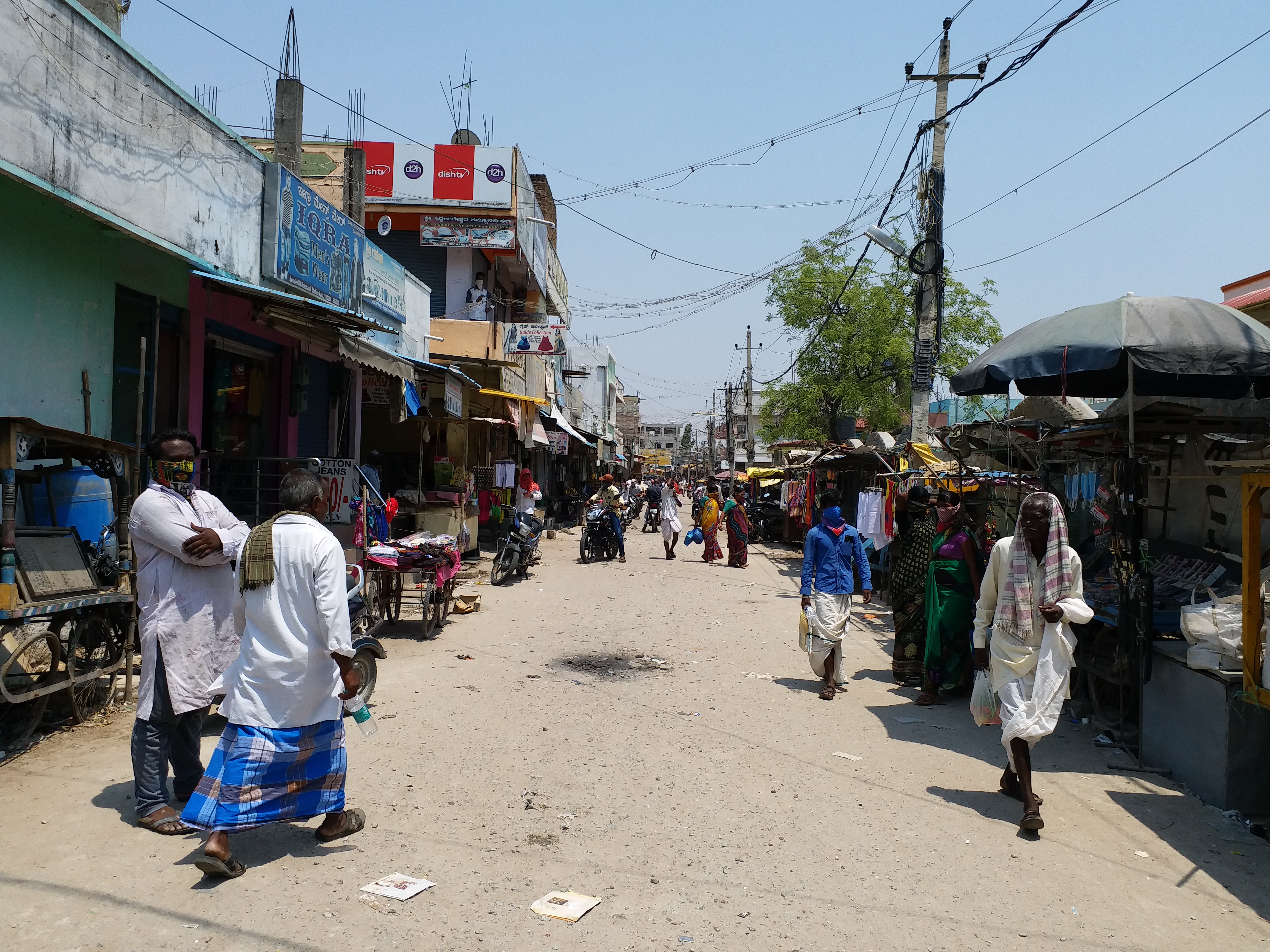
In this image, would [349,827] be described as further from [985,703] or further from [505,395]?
[505,395]

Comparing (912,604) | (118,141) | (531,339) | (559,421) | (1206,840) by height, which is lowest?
(1206,840)

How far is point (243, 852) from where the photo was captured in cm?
412

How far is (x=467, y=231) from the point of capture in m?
21.2

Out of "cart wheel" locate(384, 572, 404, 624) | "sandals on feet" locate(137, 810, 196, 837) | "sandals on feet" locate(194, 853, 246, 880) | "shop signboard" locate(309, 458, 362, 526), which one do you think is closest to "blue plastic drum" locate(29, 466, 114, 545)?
"shop signboard" locate(309, 458, 362, 526)

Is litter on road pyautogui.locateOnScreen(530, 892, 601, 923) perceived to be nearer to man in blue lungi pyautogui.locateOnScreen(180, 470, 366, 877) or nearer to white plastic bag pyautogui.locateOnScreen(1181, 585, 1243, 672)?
man in blue lungi pyautogui.locateOnScreen(180, 470, 366, 877)

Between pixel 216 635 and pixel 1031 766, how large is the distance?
5.09 m

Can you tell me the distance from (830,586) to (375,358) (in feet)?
17.6

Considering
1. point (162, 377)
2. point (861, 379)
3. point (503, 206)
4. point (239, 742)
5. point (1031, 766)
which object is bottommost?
point (1031, 766)

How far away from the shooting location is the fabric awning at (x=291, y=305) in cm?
818

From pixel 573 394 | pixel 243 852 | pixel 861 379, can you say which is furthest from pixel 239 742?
pixel 573 394

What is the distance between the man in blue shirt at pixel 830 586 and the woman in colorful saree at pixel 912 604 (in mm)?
532

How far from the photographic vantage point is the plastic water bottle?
4.19m

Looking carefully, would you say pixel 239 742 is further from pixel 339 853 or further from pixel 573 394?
pixel 573 394

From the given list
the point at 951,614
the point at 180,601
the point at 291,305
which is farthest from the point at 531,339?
the point at 180,601
